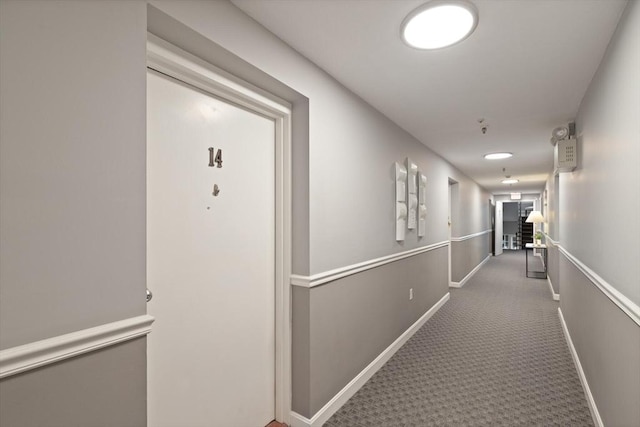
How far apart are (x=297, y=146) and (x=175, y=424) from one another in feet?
5.18

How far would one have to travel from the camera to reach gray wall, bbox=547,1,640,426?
135 centimetres

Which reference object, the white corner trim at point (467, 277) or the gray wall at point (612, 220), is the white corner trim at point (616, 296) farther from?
the white corner trim at point (467, 277)

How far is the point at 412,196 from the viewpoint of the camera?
3.55m

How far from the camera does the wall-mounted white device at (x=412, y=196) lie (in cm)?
347

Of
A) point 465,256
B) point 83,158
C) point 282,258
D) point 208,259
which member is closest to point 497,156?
point 465,256

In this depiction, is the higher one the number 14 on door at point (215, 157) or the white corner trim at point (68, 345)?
the number 14 on door at point (215, 157)

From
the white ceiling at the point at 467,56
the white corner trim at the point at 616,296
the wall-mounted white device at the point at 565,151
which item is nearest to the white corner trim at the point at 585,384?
the white corner trim at the point at 616,296

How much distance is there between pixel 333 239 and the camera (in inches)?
87.2

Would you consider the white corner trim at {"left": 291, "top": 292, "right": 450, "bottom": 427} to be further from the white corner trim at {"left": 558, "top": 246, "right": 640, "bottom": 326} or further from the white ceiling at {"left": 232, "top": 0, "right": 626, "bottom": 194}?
the white ceiling at {"left": 232, "top": 0, "right": 626, "bottom": 194}

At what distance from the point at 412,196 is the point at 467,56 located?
1.79m

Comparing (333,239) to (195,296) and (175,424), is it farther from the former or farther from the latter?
(175,424)

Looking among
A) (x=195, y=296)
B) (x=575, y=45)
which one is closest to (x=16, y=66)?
(x=195, y=296)

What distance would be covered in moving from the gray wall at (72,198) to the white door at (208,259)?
0.33m

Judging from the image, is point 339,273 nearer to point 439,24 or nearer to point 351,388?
point 351,388
